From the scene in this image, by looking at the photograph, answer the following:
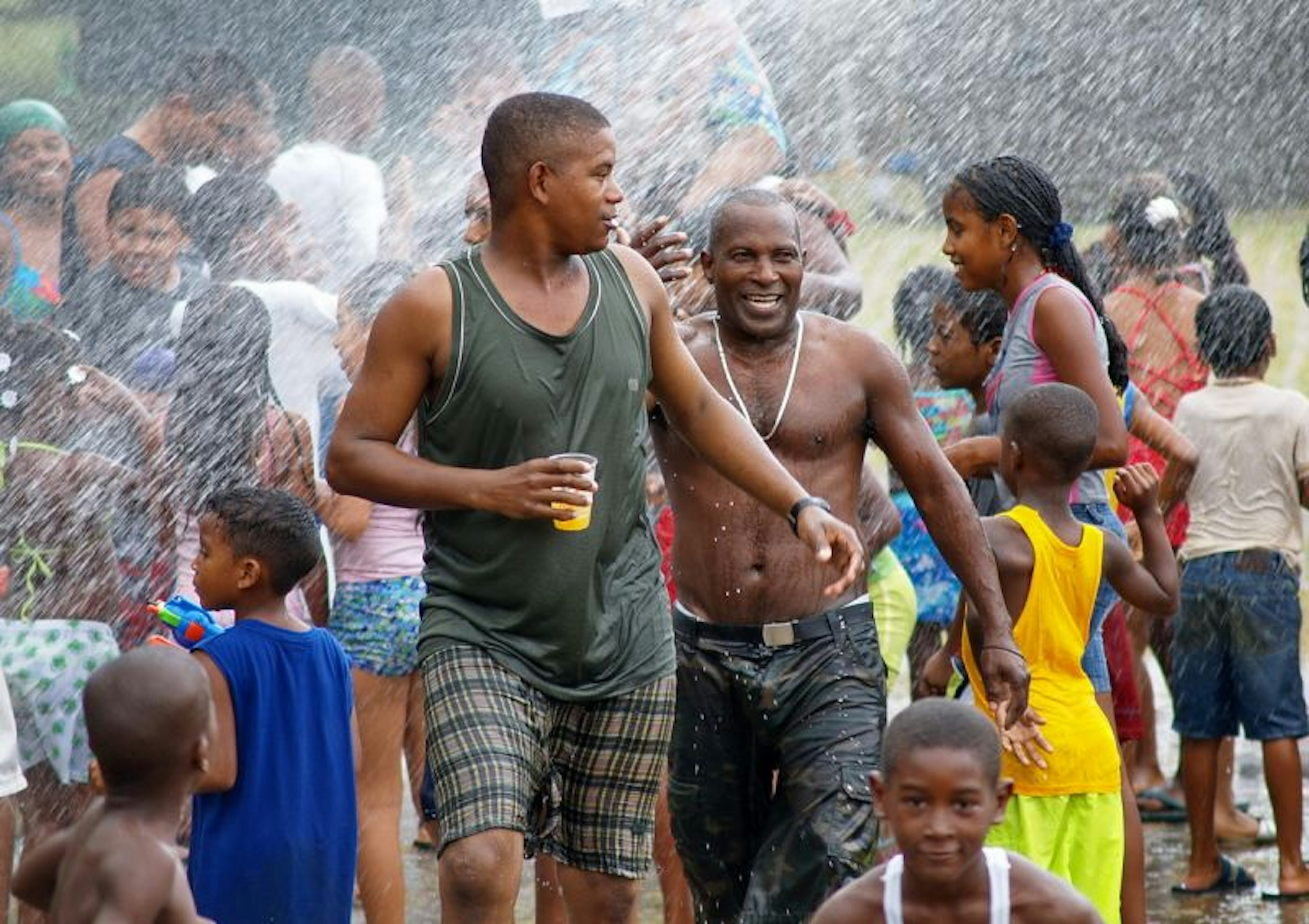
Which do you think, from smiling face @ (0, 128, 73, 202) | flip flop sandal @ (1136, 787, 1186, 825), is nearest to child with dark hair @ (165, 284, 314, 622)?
smiling face @ (0, 128, 73, 202)

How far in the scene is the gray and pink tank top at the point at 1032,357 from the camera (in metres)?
6.14

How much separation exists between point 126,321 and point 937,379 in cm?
270

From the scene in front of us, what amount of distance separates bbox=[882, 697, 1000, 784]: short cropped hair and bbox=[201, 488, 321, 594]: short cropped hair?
1628mm

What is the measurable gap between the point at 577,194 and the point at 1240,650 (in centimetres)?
377

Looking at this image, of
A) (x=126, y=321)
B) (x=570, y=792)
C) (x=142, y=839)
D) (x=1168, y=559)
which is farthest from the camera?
(x=126, y=321)

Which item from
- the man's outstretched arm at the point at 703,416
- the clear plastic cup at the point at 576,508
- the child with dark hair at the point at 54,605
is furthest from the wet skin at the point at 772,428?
the child with dark hair at the point at 54,605

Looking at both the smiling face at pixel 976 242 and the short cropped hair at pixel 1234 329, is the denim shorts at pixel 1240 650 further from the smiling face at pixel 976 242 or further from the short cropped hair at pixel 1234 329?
the smiling face at pixel 976 242

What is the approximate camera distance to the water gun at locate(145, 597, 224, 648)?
523 cm

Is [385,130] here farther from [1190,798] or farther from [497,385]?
[497,385]

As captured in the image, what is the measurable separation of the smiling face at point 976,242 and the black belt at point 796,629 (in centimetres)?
Result: 118

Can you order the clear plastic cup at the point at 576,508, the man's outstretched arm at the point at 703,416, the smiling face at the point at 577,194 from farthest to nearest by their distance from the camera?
1. the man's outstretched arm at the point at 703,416
2. the smiling face at the point at 577,194
3. the clear plastic cup at the point at 576,508

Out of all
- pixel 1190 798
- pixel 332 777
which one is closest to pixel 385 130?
pixel 1190 798

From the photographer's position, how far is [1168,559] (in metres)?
6.25

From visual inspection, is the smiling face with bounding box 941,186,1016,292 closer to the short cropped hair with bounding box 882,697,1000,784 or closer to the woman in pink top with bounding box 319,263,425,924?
the woman in pink top with bounding box 319,263,425,924
